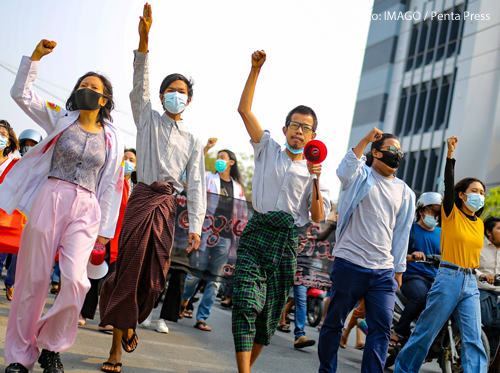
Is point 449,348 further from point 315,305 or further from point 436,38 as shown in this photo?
point 436,38

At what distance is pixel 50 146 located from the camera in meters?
4.11

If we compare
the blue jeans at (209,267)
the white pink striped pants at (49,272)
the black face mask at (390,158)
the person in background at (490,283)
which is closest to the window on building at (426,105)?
the person in background at (490,283)

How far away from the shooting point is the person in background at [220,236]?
314 inches

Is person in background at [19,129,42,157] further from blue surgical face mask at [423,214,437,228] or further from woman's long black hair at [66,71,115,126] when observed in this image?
blue surgical face mask at [423,214,437,228]

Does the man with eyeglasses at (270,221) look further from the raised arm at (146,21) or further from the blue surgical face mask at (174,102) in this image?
the raised arm at (146,21)

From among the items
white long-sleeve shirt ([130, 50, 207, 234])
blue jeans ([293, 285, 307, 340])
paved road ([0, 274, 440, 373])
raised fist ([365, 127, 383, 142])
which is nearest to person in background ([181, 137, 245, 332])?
paved road ([0, 274, 440, 373])

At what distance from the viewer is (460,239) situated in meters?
5.89

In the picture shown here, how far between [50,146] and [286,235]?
192cm

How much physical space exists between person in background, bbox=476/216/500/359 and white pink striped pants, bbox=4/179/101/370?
4.33 meters

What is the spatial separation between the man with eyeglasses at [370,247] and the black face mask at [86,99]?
7.07ft

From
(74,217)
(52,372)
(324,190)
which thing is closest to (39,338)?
(52,372)

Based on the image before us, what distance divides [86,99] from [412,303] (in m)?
4.47

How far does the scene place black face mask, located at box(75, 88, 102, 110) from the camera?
417cm

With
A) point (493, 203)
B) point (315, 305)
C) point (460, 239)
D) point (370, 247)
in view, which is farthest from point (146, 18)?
point (493, 203)
